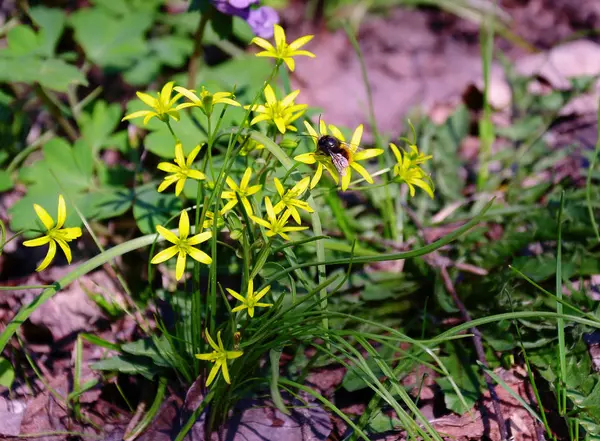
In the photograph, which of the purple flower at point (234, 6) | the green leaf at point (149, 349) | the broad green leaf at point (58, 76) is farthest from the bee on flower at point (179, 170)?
the broad green leaf at point (58, 76)

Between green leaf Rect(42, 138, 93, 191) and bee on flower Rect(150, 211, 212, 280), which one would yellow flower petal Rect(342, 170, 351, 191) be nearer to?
bee on flower Rect(150, 211, 212, 280)

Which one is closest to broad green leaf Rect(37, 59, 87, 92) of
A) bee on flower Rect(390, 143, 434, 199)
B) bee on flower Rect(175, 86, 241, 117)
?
bee on flower Rect(175, 86, 241, 117)

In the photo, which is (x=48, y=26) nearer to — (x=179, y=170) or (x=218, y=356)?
(x=179, y=170)

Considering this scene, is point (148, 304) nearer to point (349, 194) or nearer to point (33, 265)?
point (33, 265)

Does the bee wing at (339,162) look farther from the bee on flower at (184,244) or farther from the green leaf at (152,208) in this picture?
the green leaf at (152,208)

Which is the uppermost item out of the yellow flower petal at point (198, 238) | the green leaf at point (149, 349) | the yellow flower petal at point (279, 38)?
the yellow flower petal at point (279, 38)

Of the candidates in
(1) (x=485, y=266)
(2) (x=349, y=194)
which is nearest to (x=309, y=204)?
(1) (x=485, y=266)
